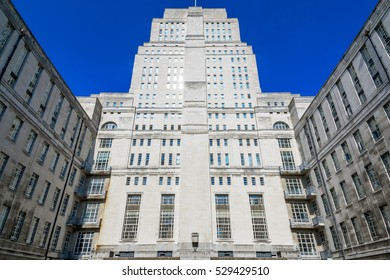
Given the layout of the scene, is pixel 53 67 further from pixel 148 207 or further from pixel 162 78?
pixel 162 78

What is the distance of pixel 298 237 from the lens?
37.7 m

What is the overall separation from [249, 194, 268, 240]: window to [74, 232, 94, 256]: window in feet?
87.6

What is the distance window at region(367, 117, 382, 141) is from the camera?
2578 centimetres

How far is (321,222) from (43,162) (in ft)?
134

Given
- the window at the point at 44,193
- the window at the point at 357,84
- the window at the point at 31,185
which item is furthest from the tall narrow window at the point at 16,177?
the window at the point at 357,84

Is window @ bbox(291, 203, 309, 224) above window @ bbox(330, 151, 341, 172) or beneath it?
beneath

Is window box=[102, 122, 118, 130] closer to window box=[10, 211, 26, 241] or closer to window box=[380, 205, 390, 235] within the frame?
window box=[10, 211, 26, 241]

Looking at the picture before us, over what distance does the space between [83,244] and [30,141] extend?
18602 millimetres

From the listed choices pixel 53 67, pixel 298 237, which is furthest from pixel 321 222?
pixel 53 67

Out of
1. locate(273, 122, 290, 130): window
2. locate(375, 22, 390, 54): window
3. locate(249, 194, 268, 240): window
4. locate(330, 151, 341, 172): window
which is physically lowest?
locate(249, 194, 268, 240): window

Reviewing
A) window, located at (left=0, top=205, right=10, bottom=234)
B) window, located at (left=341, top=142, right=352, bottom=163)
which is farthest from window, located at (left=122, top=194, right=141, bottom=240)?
window, located at (left=341, top=142, right=352, bottom=163)

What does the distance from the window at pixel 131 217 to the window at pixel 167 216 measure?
166 inches

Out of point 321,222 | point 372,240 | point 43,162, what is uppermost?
point 43,162

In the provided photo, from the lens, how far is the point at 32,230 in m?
29.2
